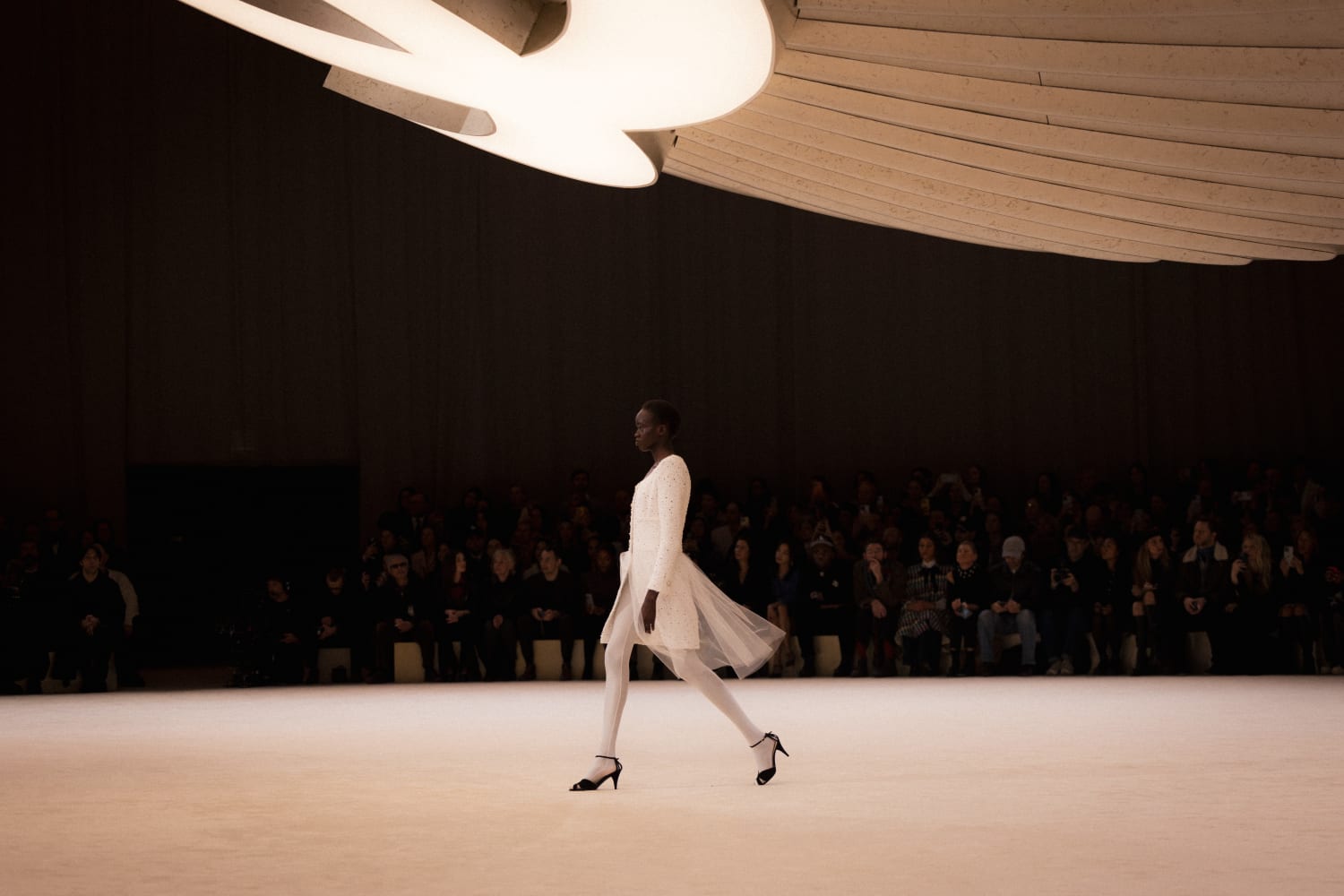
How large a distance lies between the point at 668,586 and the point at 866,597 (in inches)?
314

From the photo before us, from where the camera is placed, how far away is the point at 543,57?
26.1ft

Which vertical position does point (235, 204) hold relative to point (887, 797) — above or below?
above

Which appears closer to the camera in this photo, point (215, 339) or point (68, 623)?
point (68, 623)

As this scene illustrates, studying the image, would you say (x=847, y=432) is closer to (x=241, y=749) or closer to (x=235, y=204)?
(x=235, y=204)

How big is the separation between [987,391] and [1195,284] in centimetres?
288

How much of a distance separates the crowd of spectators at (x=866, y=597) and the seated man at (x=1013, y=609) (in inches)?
0.7

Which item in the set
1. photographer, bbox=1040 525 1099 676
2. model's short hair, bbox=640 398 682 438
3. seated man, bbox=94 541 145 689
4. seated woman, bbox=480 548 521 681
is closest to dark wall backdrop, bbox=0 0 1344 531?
seated man, bbox=94 541 145 689

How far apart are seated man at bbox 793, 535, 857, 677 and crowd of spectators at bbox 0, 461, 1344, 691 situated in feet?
0.06

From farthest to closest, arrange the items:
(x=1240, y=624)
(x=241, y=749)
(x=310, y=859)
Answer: (x=1240, y=624)
(x=241, y=749)
(x=310, y=859)

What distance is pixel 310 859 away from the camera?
4.78 m

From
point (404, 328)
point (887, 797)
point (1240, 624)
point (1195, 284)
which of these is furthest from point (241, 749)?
point (1195, 284)

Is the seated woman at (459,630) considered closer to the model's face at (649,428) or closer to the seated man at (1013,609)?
the seated man at (1013,609)

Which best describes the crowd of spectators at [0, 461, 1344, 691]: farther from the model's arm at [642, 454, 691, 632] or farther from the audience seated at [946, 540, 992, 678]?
the model's arm at [642, 454, 691, 632]

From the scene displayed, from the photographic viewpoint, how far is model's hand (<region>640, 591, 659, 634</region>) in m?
6.26
